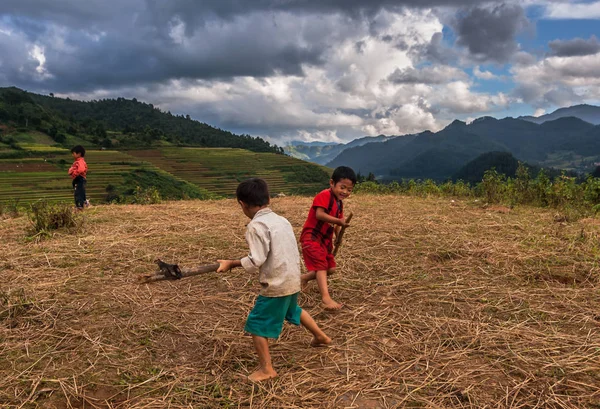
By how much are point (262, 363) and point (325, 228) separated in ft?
5.87

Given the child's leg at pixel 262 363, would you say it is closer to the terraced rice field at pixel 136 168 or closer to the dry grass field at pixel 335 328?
the dry grass field at pixel 335 328

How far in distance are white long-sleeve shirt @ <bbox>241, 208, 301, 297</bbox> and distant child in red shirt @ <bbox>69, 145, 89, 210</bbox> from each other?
26.1ft

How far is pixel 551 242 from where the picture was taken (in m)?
5.84

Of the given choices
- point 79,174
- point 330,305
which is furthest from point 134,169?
point 330,305

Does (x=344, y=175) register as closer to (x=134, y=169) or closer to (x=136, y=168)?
(x=134, y=169)

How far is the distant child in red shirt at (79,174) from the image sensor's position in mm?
9000

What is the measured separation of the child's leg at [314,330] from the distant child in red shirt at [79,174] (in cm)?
804

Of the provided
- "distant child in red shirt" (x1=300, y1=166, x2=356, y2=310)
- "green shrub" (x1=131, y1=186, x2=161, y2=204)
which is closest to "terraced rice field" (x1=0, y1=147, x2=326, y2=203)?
"green shrub" (x1=131, y1=186, x2=161, y2=204)

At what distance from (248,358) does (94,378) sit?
115cm

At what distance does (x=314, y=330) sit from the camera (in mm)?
3061

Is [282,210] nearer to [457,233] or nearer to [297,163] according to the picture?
[457,233]

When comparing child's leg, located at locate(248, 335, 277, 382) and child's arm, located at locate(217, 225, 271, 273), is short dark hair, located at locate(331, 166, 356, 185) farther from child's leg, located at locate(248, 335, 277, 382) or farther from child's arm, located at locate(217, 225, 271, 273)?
child's leg, located at locate(248, 335, 277, 382)

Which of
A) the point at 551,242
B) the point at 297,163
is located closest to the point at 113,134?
the point at 297,163

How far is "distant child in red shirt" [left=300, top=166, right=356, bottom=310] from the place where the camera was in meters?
3.95
